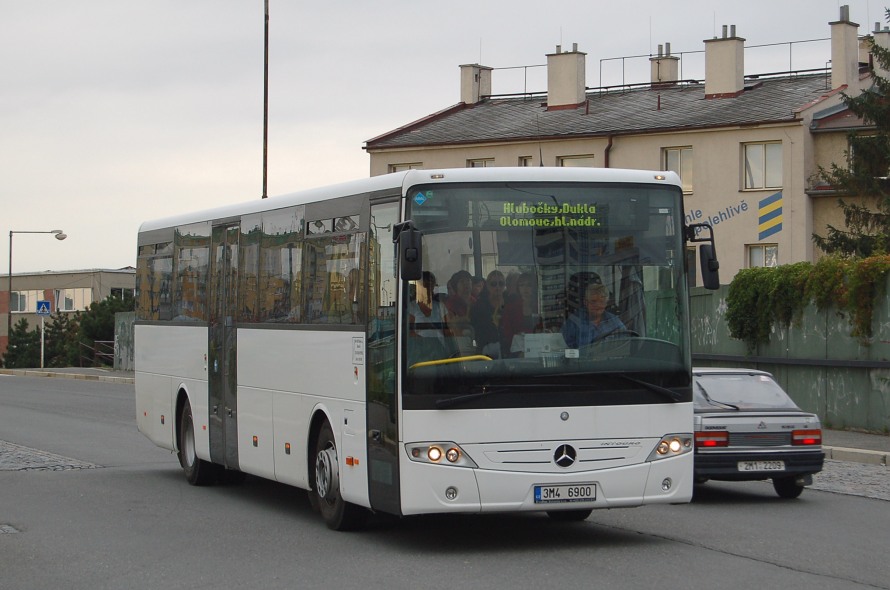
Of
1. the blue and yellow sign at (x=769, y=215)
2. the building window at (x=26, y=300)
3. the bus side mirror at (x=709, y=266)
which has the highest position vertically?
the blue and yellow sign at (x=769, y=215)

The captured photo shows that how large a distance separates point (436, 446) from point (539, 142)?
45282 mm

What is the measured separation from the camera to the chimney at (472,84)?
6450 centimetres

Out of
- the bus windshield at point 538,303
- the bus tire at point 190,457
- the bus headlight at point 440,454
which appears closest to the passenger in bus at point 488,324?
the bus windshield at point 538,303

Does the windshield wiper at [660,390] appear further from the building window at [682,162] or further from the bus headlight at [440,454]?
the building window at [682,162]

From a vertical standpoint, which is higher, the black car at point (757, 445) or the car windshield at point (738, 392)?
the car windshield at point (738, 392)

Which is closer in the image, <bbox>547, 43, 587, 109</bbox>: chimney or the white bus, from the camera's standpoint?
the white bus

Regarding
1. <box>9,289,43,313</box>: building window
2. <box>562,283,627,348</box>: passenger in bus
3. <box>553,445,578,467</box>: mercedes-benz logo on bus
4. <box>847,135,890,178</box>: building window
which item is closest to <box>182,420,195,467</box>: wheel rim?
<box>553,445,578,467</box>: mercedes-benz logo on bus

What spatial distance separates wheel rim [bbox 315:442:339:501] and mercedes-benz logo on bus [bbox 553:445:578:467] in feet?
7.18

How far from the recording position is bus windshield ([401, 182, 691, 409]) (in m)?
11.0

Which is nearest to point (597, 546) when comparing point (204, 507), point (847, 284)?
point (204, 507)

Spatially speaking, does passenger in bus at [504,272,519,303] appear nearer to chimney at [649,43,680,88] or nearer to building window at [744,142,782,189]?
building window at [744,142,782,189]

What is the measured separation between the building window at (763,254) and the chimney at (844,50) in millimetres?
6814

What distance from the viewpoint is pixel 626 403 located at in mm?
11273

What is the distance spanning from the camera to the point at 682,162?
5309 cm
